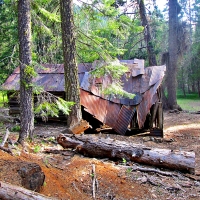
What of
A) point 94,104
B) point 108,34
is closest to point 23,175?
point 94,104

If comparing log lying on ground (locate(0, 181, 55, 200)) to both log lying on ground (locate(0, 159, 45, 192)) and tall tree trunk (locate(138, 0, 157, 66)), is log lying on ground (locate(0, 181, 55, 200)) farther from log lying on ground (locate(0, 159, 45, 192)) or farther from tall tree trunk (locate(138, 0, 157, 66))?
tall tree trunk (locate(138, 0, 157, 66))

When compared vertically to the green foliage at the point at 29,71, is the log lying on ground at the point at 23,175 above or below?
below

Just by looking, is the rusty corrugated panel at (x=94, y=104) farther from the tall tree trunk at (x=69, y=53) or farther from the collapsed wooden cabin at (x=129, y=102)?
the tall tree trunk at (x=69, y=53)

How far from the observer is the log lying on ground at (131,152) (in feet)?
18.7

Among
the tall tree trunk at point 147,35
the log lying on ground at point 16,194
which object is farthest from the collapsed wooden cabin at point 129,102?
the log lying on ground at point 16,194

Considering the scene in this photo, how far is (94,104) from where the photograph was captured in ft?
35.9

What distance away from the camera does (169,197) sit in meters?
4.60

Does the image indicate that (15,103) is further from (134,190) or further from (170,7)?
(170,7)

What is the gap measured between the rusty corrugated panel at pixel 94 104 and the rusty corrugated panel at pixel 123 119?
75 cm

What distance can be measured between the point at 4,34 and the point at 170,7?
41.3 feet

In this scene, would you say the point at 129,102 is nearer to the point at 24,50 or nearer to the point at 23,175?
the point at 24,50

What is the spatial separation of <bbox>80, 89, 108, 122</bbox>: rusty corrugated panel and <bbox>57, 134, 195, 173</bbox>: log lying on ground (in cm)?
394

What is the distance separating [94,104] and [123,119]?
1545mm

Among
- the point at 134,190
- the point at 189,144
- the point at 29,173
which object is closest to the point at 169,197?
the point at 134,190
